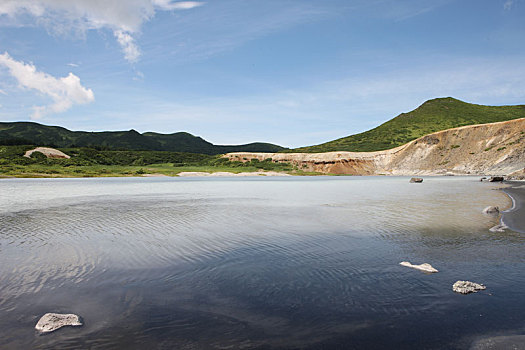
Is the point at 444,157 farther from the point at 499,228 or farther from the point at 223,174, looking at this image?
the point at 499,228

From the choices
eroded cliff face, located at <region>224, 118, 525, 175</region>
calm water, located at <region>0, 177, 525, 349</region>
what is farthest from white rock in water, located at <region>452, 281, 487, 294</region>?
eroded cliff face, located at <region>224, 118, 525, 175</region>

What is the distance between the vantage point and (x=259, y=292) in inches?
284

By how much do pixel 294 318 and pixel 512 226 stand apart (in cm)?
1343

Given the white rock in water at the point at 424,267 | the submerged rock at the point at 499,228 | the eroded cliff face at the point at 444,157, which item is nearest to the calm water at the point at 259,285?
the white rock in water at the point at 424,267

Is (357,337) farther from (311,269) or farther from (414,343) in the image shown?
(311,269)

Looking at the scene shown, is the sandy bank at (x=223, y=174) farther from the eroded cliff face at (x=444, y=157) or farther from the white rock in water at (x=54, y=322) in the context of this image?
the white rock in water at (x=54, y=322)

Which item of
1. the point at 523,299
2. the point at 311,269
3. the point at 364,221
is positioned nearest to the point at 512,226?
the point at 364,221

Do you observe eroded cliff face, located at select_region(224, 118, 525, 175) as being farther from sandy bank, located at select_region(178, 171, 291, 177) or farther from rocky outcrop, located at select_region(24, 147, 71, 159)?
rocky outcrop, located at select_region(24, 147, 71, 159)

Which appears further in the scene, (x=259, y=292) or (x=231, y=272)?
(x=231, y=272)

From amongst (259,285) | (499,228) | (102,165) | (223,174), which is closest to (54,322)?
(259,285)

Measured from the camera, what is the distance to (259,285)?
7625 mm

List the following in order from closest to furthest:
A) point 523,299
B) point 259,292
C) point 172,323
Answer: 1. point 172,323
2. point 523,299
3. point 259,292

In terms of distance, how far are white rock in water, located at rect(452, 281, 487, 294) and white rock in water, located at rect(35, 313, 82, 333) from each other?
7.50 m

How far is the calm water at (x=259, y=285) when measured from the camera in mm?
5398
